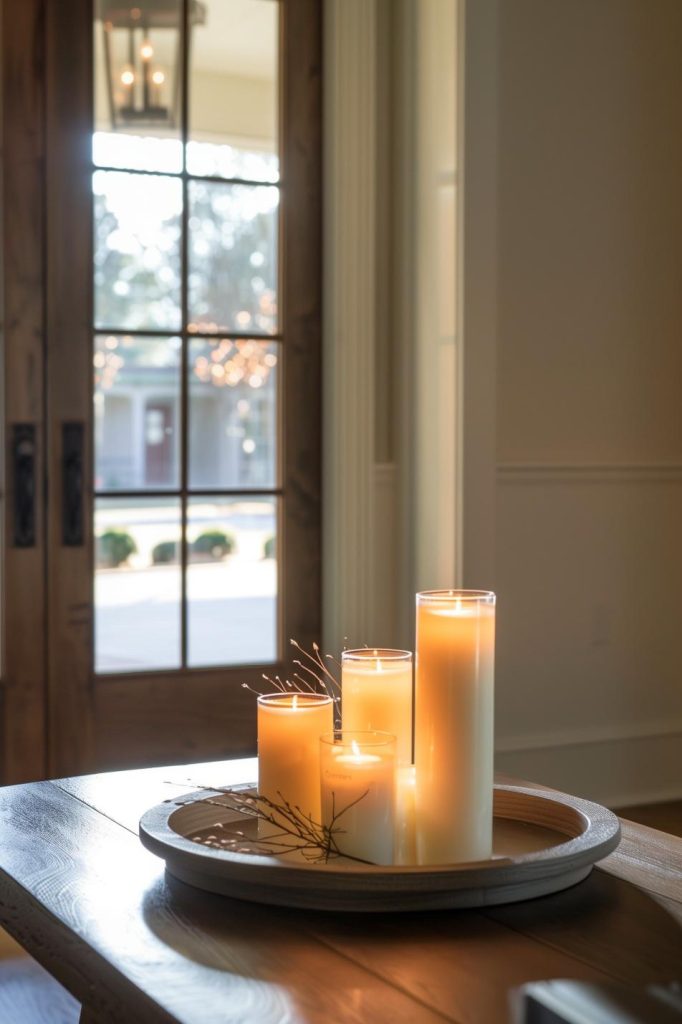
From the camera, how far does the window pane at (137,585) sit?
10.9ft

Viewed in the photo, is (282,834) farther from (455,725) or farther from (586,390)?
(586,390)

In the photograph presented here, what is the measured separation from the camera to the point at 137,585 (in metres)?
3.34

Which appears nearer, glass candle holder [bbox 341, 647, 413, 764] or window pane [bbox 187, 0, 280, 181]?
glass candle holder [bbox 341, 647, 413, 764]

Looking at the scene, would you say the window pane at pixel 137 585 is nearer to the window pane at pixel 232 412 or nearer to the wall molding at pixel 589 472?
the window pane at pixel 232 412

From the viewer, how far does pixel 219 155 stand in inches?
135

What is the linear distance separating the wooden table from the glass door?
197cm

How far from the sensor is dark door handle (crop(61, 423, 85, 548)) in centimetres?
323

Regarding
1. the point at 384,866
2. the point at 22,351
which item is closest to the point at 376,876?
the point at 384,866

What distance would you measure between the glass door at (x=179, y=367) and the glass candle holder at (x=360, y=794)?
2.16 metres

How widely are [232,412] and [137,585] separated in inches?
21.3

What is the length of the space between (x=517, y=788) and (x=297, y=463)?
212cm

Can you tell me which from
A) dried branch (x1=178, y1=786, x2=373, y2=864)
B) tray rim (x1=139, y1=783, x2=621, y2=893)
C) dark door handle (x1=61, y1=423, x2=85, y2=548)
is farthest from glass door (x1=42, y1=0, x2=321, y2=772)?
tray rim (x1=139, y1=783, x2=621, y2=893)

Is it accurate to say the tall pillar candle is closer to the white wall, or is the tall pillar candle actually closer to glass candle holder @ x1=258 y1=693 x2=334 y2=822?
glass candle holder @ x1=258 y1=693 x2=334 y2=822

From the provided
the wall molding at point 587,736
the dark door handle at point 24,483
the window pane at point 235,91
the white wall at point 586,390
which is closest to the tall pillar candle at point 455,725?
the dark door handle at point 24,483
